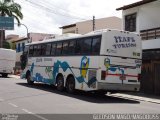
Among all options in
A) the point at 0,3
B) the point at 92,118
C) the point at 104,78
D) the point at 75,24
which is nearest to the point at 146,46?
the point at 104,78

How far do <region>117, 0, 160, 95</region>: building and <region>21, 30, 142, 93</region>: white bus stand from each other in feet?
13.7

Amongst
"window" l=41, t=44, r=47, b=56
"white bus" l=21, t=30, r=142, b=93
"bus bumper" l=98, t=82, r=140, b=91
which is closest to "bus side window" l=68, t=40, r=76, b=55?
"white bus" l=21, t=30, r=142, b=93

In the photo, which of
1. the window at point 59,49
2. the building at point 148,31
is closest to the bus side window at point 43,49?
the window at point 59,49

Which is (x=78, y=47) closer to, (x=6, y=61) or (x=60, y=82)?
(x=60, y=82)

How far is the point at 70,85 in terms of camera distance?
67.6 ft

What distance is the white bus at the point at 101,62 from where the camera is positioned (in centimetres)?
1781

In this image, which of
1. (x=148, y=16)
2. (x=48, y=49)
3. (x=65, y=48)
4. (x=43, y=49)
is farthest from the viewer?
(x=148, y=16)

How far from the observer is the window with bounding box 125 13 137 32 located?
91.3ft

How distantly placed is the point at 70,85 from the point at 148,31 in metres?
7.37

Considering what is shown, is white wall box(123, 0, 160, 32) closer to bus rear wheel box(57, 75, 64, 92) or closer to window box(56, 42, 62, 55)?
window box(56, 42, 62, 55)

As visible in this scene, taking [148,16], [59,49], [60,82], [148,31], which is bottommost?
[60,82]

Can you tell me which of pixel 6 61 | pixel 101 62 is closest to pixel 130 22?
pixel 101 62

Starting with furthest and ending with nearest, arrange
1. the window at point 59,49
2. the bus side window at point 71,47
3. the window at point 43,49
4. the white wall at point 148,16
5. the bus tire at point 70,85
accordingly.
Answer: the white wall at point 148,16
the window at point 43,49
the window at point 59,49
the bus side window at point 71,47
the bus tire at point 70,85

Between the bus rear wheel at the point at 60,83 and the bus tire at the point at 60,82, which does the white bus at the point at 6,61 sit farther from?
the bus rear wheel at the point at 60,83
